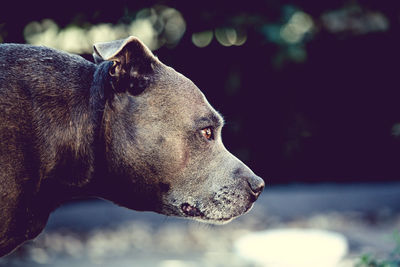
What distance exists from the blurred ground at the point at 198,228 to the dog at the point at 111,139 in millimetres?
2730

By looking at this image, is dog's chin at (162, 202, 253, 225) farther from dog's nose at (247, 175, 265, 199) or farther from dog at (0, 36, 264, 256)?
dog's nose at (247, 175, 265, 199)

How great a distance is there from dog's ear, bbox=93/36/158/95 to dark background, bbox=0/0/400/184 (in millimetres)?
3749

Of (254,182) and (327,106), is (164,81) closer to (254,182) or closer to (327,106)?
(254,182)

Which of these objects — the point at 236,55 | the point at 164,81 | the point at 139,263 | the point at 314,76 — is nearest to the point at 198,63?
the point at 236,55

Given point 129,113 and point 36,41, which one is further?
point 36,41

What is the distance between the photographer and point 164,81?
282 cm

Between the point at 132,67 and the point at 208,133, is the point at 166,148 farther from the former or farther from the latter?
the point at 132,67

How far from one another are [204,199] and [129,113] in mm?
591

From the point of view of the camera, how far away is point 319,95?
25.3ft

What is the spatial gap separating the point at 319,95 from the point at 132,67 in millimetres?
5372

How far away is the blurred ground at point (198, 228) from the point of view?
5746mm

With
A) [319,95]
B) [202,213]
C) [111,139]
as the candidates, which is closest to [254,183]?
[202,213]

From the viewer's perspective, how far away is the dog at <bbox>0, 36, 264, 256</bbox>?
2506 millimetres

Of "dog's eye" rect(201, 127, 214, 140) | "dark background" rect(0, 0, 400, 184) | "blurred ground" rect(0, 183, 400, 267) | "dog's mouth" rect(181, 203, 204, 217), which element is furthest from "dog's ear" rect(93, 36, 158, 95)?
"dark background" rect(0, 0, 400, 184)
